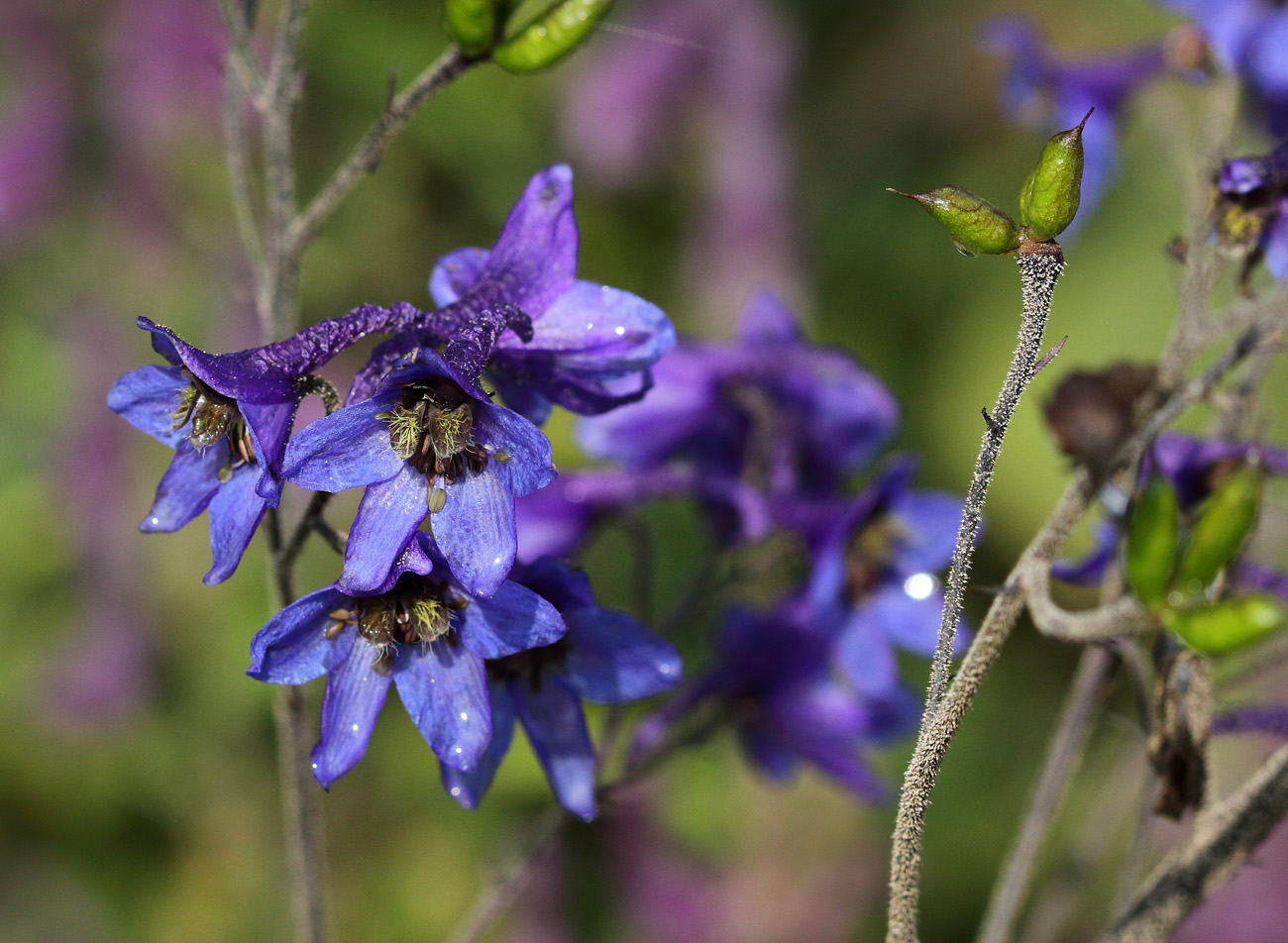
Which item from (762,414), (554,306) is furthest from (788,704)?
(554,306)

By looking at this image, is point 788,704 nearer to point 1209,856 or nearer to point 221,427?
point 1209,856

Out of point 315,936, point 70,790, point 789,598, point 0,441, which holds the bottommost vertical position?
point 70,790

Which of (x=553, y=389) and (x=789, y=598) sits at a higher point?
(x=553, y=389)

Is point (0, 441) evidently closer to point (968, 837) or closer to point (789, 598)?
point (789, 598)

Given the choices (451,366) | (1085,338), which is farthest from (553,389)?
(1085,338)

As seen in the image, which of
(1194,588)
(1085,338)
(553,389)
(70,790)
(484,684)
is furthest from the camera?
(1085,338)

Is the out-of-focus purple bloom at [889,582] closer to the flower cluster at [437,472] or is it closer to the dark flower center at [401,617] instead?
the flower cluster at [437,472]
